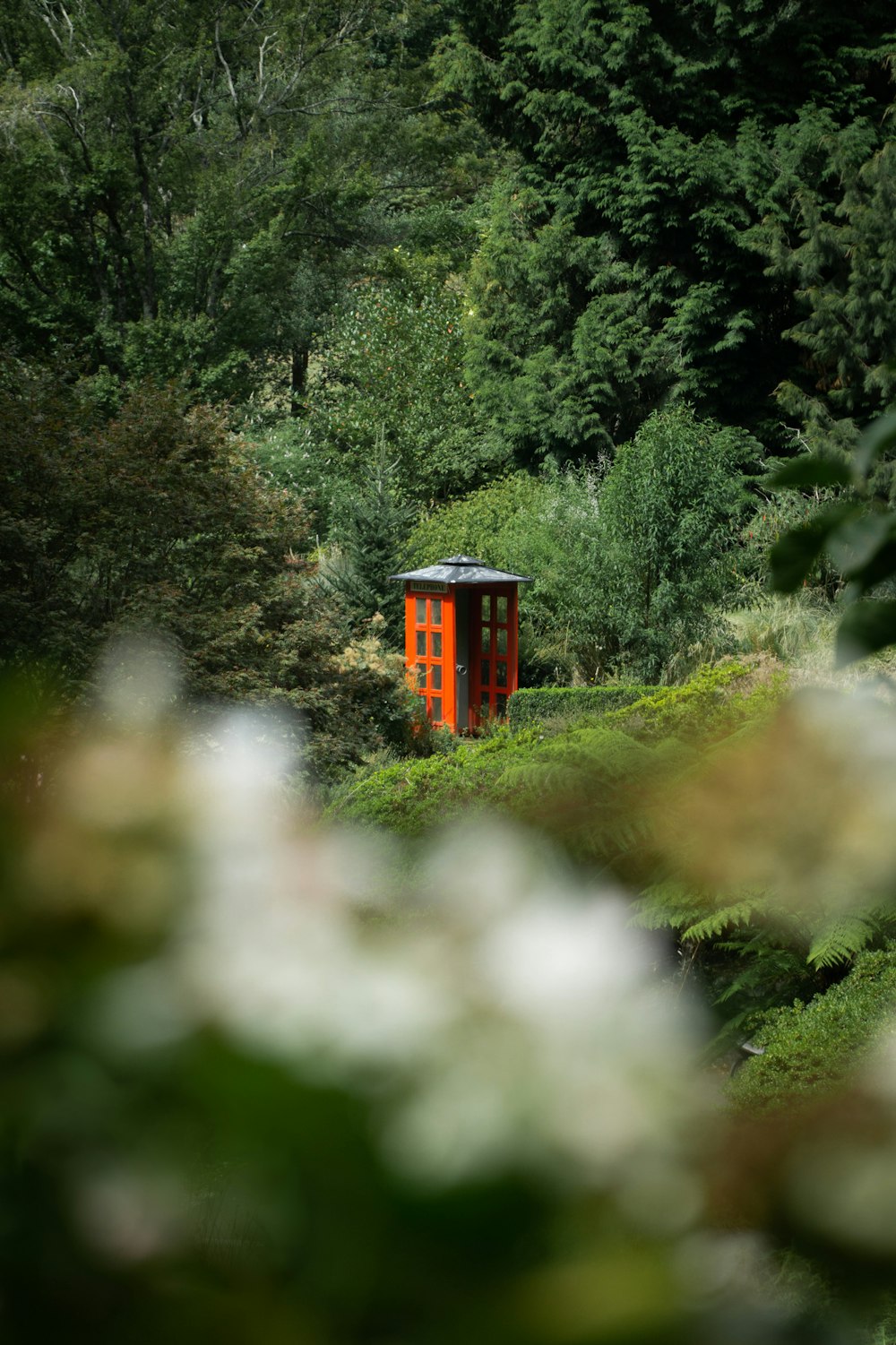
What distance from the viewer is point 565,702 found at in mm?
9188

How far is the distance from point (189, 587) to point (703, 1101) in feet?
21.6

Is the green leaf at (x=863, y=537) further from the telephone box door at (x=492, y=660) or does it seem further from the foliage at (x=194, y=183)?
the foliage at (x=194, y=183)

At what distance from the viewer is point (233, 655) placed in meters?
6.40

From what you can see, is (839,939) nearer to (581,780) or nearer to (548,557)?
(581,780)

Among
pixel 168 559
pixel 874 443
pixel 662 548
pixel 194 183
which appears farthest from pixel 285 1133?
pixel 194 183

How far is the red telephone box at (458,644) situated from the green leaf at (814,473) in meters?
9.39

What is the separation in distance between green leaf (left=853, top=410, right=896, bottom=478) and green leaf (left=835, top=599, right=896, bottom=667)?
80mm

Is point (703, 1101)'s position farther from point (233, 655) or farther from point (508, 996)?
point (233, 655)

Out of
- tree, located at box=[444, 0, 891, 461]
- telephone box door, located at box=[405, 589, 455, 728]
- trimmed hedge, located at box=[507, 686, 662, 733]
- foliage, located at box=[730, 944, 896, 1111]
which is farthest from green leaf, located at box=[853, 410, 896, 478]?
tree, located at box=[444, 0, 891, 461]

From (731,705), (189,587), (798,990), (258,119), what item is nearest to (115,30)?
(258,119)

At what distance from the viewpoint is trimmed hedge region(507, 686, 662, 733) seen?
29.3 ft

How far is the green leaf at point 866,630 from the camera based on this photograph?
0.52 metres

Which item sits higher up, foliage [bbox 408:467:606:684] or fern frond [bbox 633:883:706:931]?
fern frond [bbox 633:883:706:931]

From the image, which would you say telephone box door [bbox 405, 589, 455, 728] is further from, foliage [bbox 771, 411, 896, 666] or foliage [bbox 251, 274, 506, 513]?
foliage [bbox 771, 411, 896, 666]
